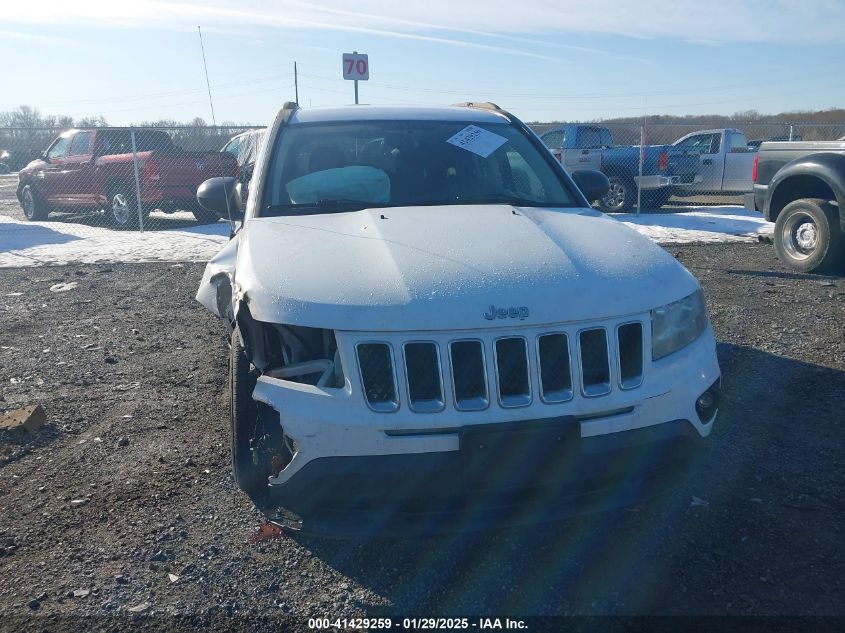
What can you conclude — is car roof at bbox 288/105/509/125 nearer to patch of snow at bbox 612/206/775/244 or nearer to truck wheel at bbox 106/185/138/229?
patch of snow at bbox 612/206/775/244

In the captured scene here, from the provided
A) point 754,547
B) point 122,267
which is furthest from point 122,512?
point 122,267

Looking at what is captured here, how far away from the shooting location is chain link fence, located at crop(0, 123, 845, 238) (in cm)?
1343

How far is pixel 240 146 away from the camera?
51.0 ft

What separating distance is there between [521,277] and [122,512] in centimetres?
212

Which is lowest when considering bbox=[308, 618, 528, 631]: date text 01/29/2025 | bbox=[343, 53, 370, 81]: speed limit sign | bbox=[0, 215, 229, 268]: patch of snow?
bbox=[0, 215, 229, 268]: patch of snow

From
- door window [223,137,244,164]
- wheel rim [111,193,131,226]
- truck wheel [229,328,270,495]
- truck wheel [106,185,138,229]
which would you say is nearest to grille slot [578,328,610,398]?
truck wheel [229,328,270,495]

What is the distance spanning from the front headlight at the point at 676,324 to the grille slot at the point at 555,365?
41 centimetres

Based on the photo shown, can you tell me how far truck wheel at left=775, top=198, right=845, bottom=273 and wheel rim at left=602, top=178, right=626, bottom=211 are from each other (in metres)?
6.58

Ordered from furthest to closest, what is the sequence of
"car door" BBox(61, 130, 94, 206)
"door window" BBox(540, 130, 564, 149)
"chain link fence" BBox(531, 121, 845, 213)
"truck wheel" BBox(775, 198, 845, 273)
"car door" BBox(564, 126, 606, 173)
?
1. "door window" BBox(540, 130, 564, 149)
2. "car door" BBox(564, 126, 606, 173)
3. "chain link fence" BBox(531, 121, 845, 213)
4. "car door" BBox(61, 130, 94, 206)
5. "truck wheel" BBox(775, 198, 845, 273)

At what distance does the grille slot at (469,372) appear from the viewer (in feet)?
8.72

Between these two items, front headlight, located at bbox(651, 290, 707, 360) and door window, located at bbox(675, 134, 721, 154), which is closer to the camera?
front headlight, located at bbox(651, 290, 707, 360)

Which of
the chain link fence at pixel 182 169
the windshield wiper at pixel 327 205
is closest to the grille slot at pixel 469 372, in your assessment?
the windshield wiper at pixel 327 205

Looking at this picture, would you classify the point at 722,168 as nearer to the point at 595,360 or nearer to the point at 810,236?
the point at 810,236

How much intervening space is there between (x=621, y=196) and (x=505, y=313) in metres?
13.5
